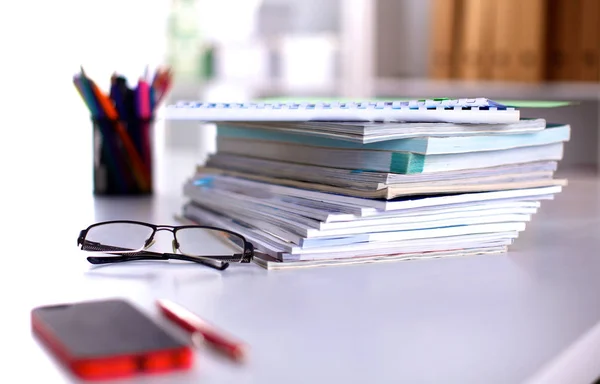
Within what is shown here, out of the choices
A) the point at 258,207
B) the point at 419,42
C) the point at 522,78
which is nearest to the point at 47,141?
the point at 419,42

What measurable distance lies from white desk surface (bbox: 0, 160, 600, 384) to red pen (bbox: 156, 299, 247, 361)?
0.01 metres

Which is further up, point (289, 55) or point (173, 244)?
point (289, 55)

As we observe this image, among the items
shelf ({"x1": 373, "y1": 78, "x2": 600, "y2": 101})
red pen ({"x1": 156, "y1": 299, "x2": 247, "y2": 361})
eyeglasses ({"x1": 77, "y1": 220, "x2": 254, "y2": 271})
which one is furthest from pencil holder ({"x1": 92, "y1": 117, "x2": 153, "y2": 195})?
shelf ({"x1": 373, "y1": 78, "x2": 600, "y2": 101})

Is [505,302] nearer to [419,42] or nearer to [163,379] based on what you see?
[163,379]

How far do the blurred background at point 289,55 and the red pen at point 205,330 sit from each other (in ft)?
4.18

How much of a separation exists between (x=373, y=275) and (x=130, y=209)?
532mm

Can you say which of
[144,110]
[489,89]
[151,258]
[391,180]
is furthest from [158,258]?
[489,89]

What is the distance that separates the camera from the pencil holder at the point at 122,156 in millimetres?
1259

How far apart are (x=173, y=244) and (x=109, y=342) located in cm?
32

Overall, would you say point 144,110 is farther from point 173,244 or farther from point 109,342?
point 109,342

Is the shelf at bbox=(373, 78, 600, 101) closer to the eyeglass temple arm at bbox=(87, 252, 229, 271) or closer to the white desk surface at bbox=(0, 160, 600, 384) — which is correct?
the white desk surface at bbox=(0, 160, 600, 384)

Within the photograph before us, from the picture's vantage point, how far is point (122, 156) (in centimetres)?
129

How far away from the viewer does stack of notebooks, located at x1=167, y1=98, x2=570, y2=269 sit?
772 mm

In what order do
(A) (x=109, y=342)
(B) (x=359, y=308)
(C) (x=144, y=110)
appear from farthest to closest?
(C) (x=144, y=110), (B) (x=359, y=308), (A) (x=109, y=342)
